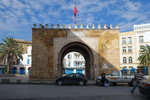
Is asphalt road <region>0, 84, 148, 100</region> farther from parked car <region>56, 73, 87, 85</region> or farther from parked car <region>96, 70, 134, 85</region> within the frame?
parked car <region>56, 73, 87, 85</region>

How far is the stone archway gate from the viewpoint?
21.7m

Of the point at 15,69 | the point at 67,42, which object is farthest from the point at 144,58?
the point at 15,69

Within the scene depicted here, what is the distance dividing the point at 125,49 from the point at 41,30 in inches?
1075

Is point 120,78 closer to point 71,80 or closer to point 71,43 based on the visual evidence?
point 71,80

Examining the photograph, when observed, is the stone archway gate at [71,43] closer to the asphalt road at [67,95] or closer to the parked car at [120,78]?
the parked car at [120,78]

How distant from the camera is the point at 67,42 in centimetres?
2212

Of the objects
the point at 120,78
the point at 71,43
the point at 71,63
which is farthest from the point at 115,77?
the point at 71,63

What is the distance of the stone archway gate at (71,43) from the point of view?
71.2 feet

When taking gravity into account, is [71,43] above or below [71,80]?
above

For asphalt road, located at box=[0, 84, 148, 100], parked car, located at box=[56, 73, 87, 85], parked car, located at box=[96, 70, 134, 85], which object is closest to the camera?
asphalt road, located at box=[0, 84, 148, 100]

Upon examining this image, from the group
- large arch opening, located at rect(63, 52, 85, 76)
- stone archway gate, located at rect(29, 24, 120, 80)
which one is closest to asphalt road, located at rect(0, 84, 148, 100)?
stone archway gate, located at rect(29, 24, 120, 80)

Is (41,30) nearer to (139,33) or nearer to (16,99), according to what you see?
(16,99)

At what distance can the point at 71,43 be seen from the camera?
22.5 meters

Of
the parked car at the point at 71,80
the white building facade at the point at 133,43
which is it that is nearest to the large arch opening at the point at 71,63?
the white building facade at the point at 133,43
